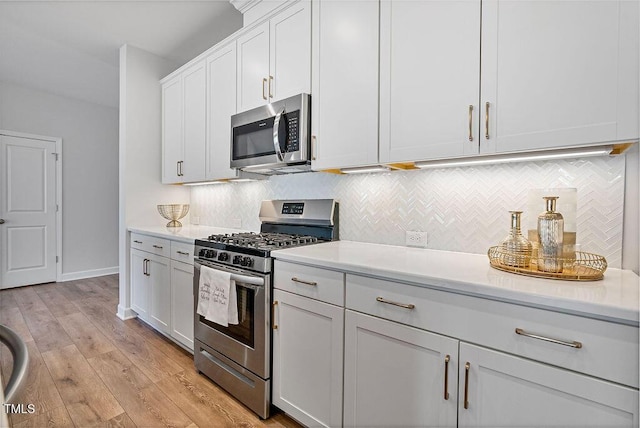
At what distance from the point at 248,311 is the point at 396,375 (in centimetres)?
90

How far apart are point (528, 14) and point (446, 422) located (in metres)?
1.61

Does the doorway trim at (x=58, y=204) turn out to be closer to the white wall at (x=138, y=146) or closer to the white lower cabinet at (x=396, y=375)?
the white wall at (x=138, y=146)

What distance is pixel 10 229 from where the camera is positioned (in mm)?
4355

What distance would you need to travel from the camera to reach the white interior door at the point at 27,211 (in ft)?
14.1

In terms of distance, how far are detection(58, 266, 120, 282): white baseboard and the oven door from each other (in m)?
4.19

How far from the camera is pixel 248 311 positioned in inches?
72.5

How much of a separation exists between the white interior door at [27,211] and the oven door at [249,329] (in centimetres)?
417

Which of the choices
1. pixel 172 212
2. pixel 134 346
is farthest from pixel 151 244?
pixel 134 346

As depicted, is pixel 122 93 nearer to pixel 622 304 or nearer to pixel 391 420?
pixel 391 420

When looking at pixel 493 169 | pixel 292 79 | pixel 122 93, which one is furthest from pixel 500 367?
pixel 122 93

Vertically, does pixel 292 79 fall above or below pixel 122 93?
below

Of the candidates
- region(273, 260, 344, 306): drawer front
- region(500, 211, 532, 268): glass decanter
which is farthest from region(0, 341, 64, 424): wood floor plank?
region(500, 211, 532, 268): glass decanter

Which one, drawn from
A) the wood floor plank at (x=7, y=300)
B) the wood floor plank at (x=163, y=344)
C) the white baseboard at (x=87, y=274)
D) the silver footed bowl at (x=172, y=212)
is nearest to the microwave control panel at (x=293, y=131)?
the wood floor plank at (x=163, y=344)

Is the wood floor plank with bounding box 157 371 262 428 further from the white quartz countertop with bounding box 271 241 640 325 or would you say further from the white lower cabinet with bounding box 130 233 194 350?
the white quartz countertop with bounding box 271 241 640 325
